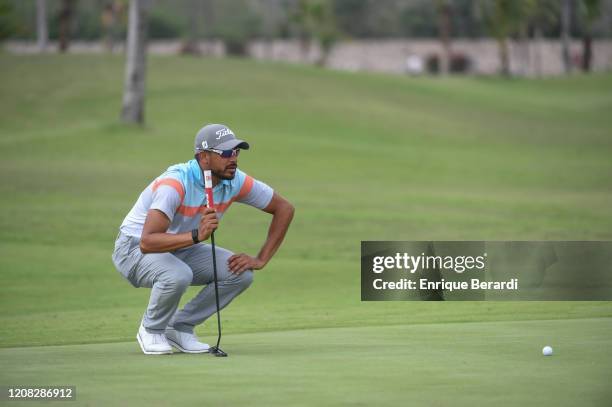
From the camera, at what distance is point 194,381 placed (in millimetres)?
7941

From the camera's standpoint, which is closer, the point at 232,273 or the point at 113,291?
the point at 232,273

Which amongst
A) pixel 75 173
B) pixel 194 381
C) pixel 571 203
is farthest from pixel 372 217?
pixel 194 381

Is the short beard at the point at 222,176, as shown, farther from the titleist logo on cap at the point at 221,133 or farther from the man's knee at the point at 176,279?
the man's knee at the point at 176,279

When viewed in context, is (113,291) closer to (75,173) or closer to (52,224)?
(52,224)

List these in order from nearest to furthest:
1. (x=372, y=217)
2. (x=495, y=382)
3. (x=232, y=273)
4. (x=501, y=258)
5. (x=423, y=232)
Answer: (x=495, y=382)
(x=232, y=273)
(x=501, y=258)
(x=423, y=232)
(x=372, y=217)

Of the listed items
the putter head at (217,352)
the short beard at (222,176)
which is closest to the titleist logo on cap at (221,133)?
the short beard at (222,176)

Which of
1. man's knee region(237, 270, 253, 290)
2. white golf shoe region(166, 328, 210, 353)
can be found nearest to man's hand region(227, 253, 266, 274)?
man's knee region(237, 270, 253, 290)

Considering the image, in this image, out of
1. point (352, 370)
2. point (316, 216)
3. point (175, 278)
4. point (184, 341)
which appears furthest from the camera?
point (316, 216)

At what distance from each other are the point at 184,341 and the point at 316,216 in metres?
19.3

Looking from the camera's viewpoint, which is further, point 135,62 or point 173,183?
point 135,62

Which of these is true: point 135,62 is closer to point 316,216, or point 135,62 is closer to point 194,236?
point 316,216

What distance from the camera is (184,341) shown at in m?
9.97

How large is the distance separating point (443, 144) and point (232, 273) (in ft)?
132

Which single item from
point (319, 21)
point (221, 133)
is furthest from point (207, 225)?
point (319, 21)
